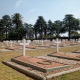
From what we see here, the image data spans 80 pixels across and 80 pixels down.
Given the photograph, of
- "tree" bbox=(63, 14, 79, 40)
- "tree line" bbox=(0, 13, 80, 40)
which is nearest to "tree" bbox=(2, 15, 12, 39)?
"tree line" bbox=(0, 13, 80, 40)

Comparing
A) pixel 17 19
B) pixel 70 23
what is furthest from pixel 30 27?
pixel 70 23

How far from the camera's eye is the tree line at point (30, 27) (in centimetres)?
5277

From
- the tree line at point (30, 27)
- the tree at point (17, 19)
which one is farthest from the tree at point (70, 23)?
the tree at point (17, 19)

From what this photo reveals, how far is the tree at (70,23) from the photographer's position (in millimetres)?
57844

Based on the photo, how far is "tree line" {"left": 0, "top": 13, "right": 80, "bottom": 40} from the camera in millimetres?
52766

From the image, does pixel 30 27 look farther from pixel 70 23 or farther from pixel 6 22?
pixel 70 23

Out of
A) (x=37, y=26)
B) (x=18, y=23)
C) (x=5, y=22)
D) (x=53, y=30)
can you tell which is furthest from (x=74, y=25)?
(x=5, y=22)

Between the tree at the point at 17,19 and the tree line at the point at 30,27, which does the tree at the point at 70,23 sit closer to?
the tree line at the point at 30,27

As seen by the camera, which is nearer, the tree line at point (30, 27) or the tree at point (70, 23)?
the tree line at point (30, 27)

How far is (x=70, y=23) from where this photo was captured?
58.4 metres

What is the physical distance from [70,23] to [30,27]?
19890 mm

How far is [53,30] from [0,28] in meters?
28.3

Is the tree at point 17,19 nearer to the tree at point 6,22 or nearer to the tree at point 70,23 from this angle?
the tree at point 6,22

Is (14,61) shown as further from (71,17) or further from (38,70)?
(71,17)
